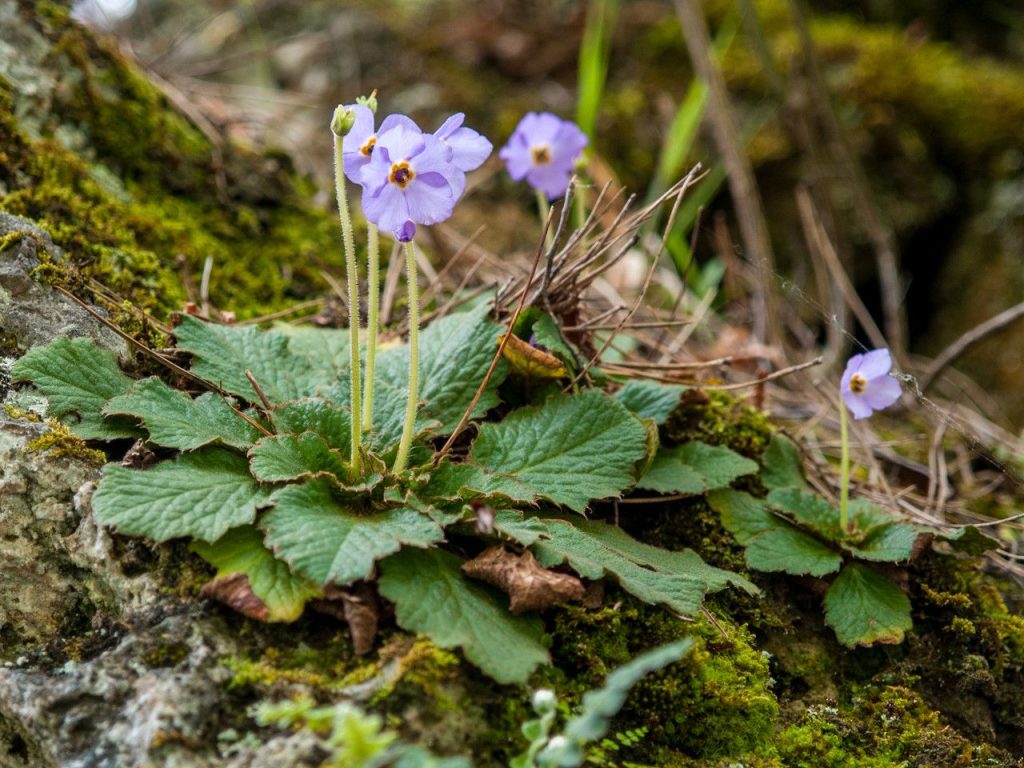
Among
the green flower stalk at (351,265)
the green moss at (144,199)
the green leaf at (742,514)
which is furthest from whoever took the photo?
the green moss at (144,199)

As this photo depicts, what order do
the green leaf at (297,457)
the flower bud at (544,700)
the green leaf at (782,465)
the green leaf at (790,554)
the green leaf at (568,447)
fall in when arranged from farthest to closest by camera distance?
the green leaf at (782,465) < the green leaf at (790,554) < the green leaf at (568,447) < the green leaf at (297,457) < the flower bud at (544,700)

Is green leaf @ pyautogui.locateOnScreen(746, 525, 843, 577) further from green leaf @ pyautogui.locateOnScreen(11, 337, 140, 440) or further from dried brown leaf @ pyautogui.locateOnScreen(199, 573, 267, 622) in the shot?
green leaf @ pyautogui.locateOnScreen(11, 337, 140, 440)

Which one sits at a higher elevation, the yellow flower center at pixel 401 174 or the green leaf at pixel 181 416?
the yellow flower center at pixel 401 174

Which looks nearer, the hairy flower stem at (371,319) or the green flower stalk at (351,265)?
the green flower stalk at (351,265)

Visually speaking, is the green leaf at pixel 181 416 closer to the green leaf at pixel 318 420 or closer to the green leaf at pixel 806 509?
the green leaf at pixel 318 420

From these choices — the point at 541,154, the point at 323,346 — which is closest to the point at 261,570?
the point at 323,346

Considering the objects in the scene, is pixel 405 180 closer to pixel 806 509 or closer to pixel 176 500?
pixel 176 500

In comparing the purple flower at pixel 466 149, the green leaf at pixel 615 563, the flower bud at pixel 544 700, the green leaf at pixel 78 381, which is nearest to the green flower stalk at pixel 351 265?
the purple flower at pixel 466 149
